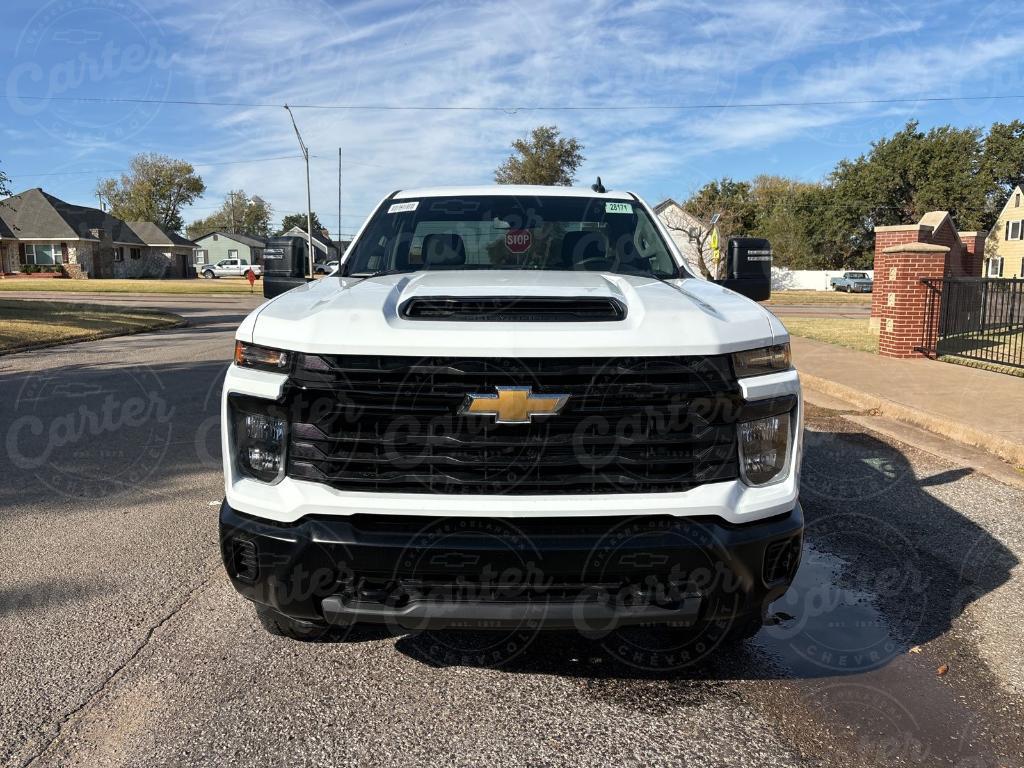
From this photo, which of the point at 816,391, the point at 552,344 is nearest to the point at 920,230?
the point at 816,391

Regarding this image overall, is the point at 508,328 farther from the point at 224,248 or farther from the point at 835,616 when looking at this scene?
the point at 224,248

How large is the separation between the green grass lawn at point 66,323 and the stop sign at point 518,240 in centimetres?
1219

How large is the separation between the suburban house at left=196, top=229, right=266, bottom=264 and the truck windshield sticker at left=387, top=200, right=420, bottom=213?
288 feet

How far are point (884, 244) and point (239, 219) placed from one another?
116 metres

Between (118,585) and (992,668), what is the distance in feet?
12.8

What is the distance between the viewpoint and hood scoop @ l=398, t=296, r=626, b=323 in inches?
109

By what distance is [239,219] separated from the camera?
11938 centimetres


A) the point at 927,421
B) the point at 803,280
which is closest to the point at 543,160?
the point at 803,280

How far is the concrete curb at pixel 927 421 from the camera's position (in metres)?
6.50

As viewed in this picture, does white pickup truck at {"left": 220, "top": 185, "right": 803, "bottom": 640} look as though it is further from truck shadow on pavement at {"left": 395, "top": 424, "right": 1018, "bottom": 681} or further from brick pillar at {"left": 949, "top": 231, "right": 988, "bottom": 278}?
brick pillar at {"left": 949, "top": 231, "right": 988, "bottom": 278}

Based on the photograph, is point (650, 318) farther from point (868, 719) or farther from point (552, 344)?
point (868, 719)

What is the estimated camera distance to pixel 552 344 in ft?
8.52

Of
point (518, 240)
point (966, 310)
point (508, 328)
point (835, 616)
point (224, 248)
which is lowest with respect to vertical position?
point (835, 616)

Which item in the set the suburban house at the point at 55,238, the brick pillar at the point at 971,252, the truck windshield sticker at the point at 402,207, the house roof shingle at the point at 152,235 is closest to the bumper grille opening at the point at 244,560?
the truck windshield sticker at the point at 402,207
